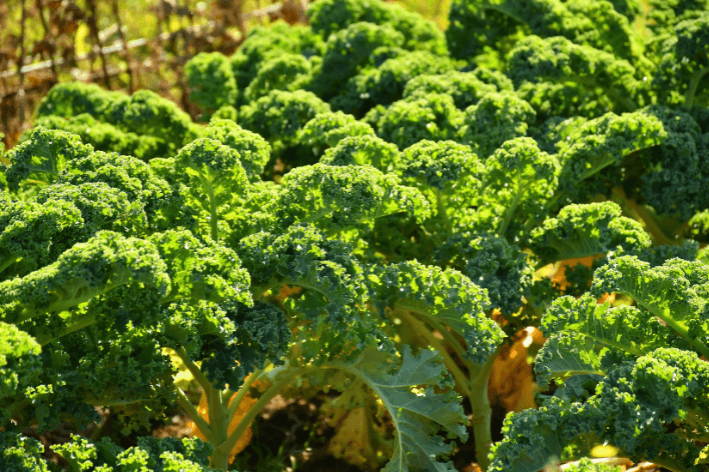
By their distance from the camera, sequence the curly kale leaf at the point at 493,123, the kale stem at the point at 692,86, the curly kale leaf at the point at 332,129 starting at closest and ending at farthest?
the curly kale leaf at the point at 332,129 → the curly kale leaf at the point at 493,123 → the kale stem at the point at 692,86

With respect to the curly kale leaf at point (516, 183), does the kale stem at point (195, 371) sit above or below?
below

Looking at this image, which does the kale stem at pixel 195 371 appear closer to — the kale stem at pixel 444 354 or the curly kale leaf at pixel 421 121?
the kale stem at pixel 444 354

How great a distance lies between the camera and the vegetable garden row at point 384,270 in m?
3.03

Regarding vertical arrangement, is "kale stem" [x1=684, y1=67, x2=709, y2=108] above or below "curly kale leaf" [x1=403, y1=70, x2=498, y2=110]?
below

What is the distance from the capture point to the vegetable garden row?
3.03 meters

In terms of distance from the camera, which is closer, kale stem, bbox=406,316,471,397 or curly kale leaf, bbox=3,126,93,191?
curly kale leaf, bbox=3,126,93,191

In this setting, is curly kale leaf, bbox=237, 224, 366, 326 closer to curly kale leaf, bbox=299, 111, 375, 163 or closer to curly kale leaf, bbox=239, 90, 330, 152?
curly kale leaf, bbox=299, 111, 375, 163

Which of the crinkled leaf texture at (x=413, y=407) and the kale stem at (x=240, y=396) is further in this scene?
the kale stem at (x=240, y=396)

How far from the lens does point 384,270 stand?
12.1ft

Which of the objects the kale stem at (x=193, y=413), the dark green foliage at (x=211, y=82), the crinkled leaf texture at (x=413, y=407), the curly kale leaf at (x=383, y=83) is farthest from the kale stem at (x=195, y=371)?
the dark green foliage at (x=211, y=82)

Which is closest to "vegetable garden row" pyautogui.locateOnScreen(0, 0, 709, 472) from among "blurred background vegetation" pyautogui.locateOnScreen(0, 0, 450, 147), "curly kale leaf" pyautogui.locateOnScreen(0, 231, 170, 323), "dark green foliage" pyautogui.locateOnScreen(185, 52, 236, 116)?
"curly kale leaf" pyautogui.locateOnScreen(0, 231, 170, 323)

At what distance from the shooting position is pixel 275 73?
20.9ft

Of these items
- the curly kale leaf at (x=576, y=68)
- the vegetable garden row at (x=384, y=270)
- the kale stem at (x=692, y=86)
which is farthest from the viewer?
the curly kale leaf at (x=576, y=68)

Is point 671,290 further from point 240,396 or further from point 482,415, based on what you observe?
point 240,396
